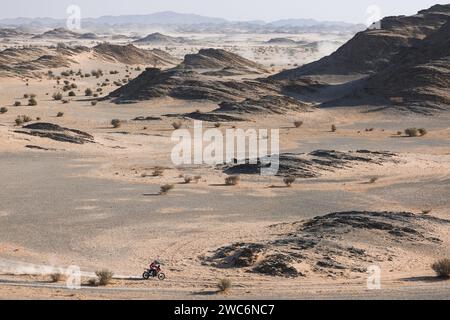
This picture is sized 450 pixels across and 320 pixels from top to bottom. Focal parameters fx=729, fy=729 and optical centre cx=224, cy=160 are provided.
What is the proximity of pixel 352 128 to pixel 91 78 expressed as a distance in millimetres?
47744

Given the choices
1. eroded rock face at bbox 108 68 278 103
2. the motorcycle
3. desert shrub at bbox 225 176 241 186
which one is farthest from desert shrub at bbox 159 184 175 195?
eroded rock face at bbox 108 68 278 103

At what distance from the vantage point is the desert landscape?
17031 mm


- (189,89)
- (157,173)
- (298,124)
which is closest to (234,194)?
(157,173)

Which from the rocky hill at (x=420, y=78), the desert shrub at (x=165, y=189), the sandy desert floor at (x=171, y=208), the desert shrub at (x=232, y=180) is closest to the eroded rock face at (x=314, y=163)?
the sandy desert floor at (x=171, y=208)

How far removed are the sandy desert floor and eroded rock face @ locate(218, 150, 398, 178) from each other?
1.78 feet

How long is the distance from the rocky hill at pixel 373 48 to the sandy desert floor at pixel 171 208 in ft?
102

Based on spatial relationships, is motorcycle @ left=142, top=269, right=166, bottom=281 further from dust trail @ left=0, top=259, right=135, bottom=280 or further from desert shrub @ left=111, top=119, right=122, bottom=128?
desert shrub @ left=111, top=119, right=122, bottom=128

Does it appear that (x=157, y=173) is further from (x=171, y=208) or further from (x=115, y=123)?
(x=115, y=123)

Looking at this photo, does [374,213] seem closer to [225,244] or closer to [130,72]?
[225,244]

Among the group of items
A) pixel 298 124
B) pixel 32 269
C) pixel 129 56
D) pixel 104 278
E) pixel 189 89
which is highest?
pixel 104 278

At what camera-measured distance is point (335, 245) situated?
769 inches

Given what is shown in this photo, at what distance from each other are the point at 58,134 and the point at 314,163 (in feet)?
51.2

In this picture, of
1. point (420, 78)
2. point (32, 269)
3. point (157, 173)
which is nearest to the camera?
point (32, 269)

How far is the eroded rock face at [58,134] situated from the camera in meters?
A: 40.6
